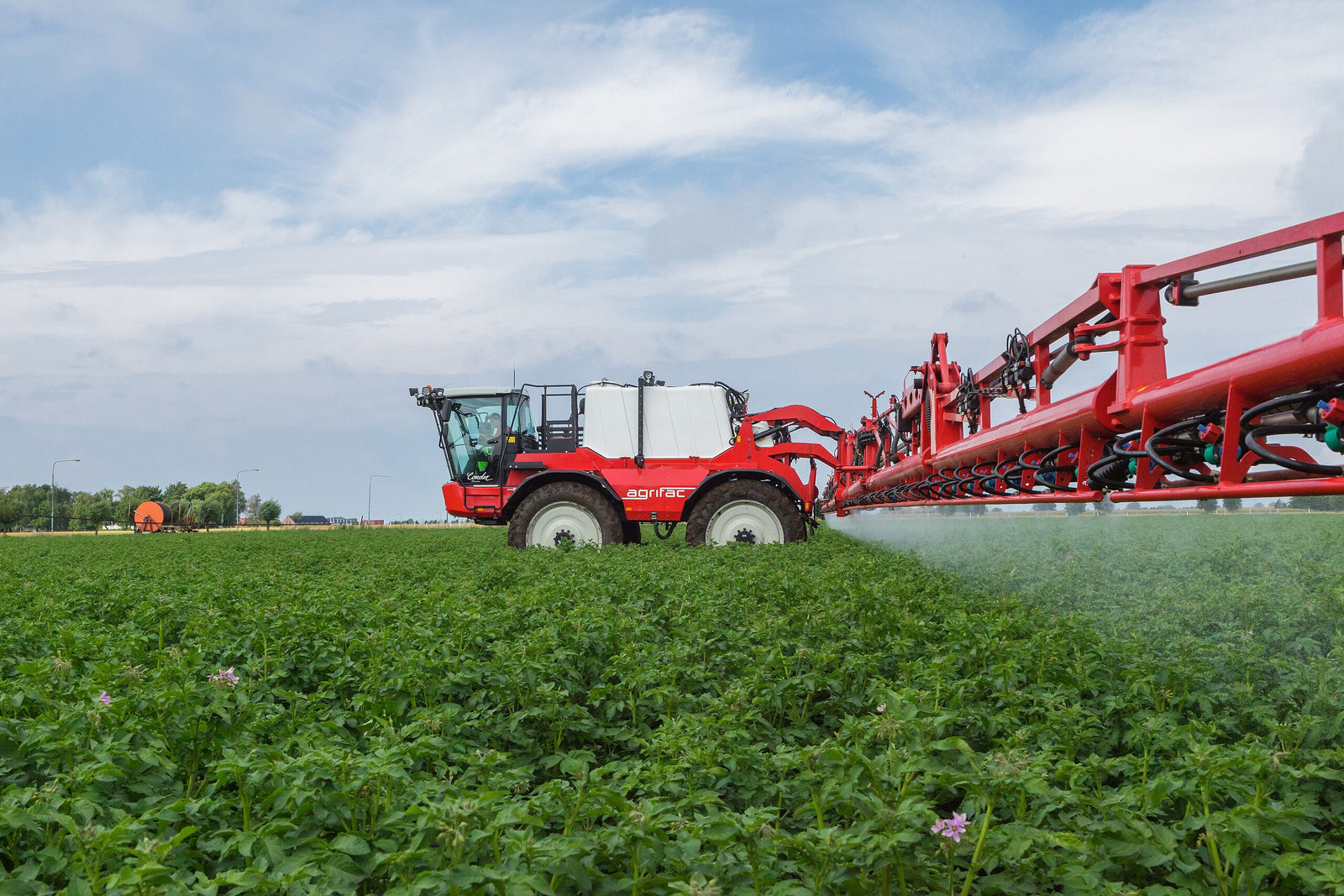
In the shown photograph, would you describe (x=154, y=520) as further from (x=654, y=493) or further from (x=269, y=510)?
(x=269, y=510)

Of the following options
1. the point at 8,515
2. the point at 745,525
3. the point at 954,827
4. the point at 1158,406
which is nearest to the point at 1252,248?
the point at 1158,406

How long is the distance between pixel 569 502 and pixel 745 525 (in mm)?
2805

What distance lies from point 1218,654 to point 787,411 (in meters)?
11.6

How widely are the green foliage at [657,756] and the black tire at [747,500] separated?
7841 millimetres

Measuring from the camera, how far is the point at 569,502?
48.3 feet

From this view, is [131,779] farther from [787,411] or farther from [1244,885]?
[787,411]

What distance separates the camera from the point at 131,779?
338cm

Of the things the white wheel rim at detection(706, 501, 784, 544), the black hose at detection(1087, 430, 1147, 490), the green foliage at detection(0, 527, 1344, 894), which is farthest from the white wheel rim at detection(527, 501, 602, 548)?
the black hose at detection(1087, 430, 1147, 490)

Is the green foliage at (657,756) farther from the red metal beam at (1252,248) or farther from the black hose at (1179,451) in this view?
the red metal beam at (1252,248)

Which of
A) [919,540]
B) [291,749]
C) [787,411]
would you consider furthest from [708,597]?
[787,411]

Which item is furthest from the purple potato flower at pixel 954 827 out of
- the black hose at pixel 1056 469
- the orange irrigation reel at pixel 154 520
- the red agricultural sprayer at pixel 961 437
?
the orange irrigation reel at pixel 154 520

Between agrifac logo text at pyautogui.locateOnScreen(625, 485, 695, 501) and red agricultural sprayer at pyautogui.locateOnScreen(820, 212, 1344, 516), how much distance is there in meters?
5.09

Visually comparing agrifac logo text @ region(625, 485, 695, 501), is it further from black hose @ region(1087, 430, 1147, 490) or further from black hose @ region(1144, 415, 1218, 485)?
black hose @ region(1144, 415, 1218, 485)

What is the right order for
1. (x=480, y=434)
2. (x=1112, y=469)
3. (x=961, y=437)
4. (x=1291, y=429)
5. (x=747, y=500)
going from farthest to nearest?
1. (x=480, y=434)
2. (x=747, y=500)
3. (x=961, y=437)
4. (x=1112, y=469)
5. (x=1291, y=429)
